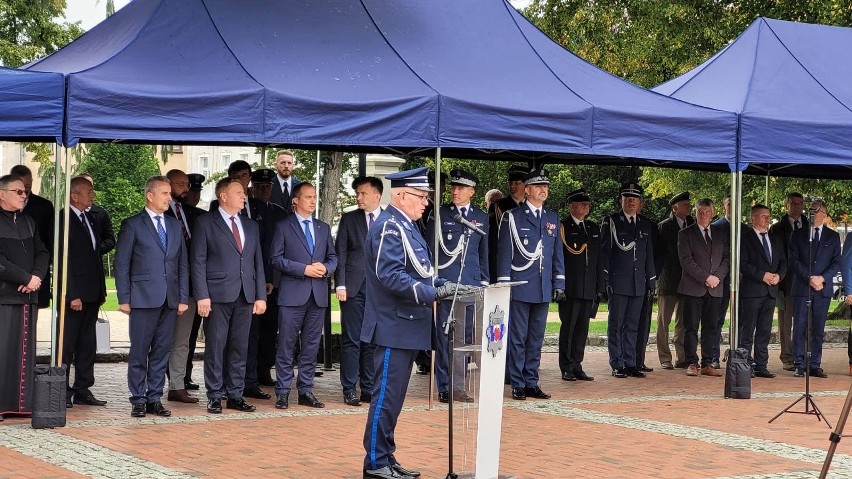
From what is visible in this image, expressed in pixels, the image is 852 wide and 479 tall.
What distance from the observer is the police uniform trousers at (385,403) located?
791 centimetres

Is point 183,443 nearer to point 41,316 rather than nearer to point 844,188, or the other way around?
point 41,316

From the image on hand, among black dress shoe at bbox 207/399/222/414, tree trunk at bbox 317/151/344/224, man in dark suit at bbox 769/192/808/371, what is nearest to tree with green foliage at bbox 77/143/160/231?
tree trunk at bbox 317/151/344/224

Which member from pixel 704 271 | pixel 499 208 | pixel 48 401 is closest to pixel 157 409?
pixel 48 401

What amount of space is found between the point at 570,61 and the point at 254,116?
3.98m

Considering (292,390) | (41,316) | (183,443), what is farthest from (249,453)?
(41,316)

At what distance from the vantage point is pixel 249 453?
9031mm

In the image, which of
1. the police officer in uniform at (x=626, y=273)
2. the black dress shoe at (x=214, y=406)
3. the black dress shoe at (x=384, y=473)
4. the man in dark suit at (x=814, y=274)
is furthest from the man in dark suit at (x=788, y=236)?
the black dress shoe at (x=384, y=473)

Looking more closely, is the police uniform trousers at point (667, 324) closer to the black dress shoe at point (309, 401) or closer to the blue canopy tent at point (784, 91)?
the blue canopy tent at point (784, 91)

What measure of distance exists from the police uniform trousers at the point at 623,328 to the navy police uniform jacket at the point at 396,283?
270 inches

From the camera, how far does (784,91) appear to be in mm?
13320

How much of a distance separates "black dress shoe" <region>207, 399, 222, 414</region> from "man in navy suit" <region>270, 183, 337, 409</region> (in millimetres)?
551

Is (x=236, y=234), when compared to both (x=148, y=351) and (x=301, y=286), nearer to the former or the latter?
(x=301, y=286)

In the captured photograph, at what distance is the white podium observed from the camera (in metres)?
7.72

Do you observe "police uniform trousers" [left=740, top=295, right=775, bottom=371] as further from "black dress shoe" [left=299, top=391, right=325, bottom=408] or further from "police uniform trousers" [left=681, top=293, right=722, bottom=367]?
"black dress shoe" [left=299, top=391, right=325, bottom=408]
